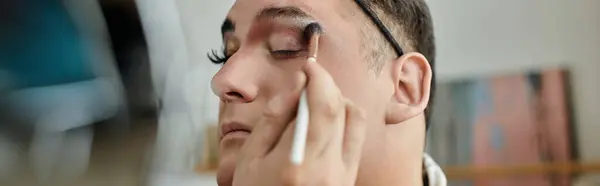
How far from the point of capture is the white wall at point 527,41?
1183mm

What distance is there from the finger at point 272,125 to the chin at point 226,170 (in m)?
0.12

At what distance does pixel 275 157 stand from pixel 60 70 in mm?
481

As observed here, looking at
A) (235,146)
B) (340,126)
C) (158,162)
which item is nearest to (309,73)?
(340,126)

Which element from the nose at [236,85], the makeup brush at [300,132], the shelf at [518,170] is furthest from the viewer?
the shelf at [518,170]

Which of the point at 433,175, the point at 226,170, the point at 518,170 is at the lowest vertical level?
the point at 518,170

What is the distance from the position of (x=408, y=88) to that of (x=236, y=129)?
218 millimetres

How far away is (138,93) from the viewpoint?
3.21 ft

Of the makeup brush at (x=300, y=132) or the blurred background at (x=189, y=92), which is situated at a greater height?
the makeup brush at (x=300, y=132)

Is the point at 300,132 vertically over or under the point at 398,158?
over

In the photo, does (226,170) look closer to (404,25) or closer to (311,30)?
(311,30)

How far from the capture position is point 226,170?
72 centimetres

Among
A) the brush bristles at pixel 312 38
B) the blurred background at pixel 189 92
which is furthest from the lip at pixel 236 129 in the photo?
the blurred background at pixel 189 92

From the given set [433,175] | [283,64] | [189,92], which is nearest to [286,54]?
[283,64]

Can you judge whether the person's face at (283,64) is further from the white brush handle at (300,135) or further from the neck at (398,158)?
the white brush handle at (300,135)
